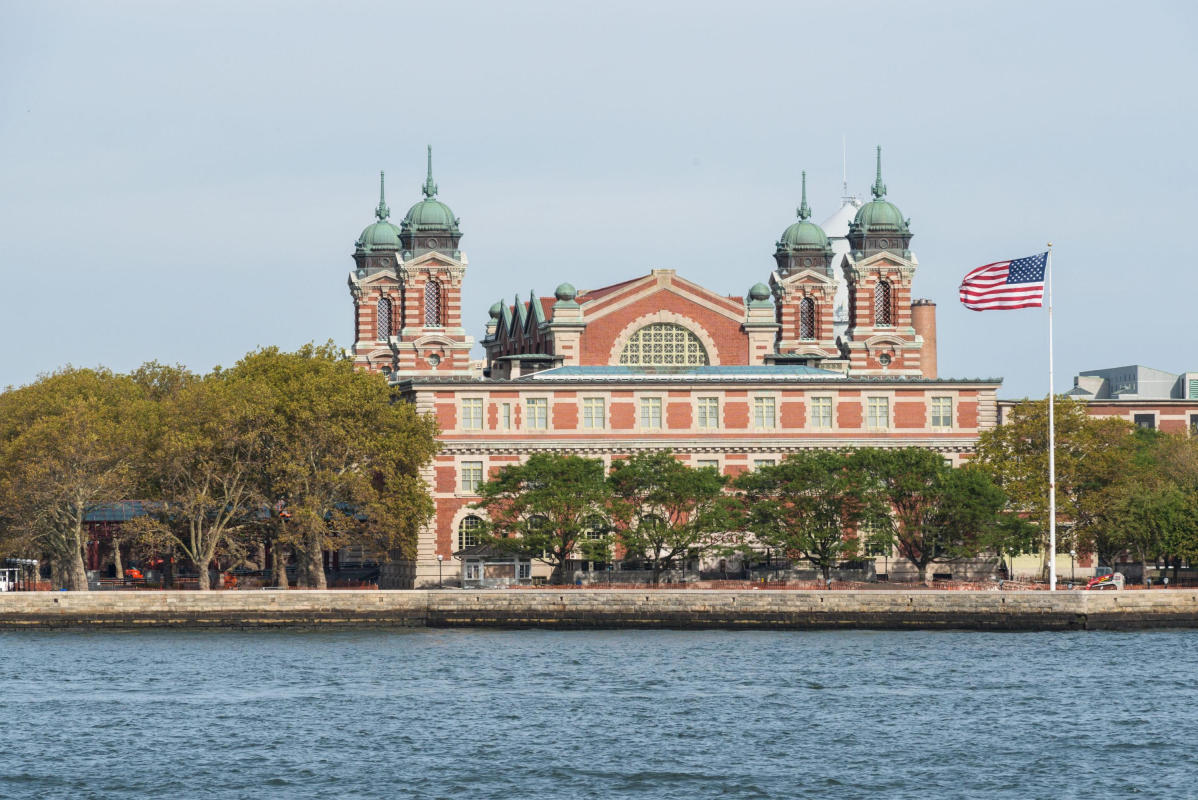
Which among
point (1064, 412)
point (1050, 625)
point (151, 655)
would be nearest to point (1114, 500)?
point (1064, 412)

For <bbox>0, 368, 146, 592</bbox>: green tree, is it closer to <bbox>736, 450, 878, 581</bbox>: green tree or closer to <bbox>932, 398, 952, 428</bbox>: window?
<bbox>736, 450, 878, 581</bbox>: green tree

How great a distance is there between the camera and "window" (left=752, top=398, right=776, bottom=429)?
364ft

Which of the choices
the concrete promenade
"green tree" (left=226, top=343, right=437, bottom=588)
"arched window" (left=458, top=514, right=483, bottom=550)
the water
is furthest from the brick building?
the water

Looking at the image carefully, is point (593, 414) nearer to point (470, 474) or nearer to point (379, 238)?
point (470, 474)

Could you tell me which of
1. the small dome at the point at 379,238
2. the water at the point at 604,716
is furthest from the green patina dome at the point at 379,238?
the water at the point at 604,716

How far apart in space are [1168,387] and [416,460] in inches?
3051

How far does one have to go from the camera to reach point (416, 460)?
103 metres

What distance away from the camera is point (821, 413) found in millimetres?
111438

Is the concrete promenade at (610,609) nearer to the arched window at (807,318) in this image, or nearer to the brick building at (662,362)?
the brick building at (662,362)

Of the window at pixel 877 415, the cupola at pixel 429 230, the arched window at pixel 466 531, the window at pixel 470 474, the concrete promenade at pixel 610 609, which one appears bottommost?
the concrete promenade at pixel 610 609

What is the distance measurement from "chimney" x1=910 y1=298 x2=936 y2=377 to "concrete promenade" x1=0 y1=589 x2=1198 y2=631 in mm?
64485

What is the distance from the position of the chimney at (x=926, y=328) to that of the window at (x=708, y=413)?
149ft

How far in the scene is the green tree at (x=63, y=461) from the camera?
9644cm

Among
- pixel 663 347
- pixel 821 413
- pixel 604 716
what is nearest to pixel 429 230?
pixel 663 347
